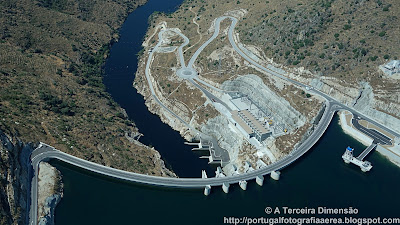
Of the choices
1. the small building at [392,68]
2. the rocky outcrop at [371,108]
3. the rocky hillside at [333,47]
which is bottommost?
the rocky outcrop at [371,108]

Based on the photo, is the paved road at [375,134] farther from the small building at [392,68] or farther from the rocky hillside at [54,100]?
the rocky hillside at [54,100]

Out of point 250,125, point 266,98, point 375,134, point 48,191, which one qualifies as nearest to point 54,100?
point 48,191

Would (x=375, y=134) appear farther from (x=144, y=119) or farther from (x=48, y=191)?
(x=48, y=191)

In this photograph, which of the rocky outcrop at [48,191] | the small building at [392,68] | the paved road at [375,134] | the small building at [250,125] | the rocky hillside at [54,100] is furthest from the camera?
the small building at [392,68]

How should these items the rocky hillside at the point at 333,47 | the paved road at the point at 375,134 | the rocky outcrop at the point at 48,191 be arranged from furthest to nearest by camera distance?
the rocky hillside at the point at 333,47, the paved road at the point at 375,134, the rocky outcrop at the point at 48,191

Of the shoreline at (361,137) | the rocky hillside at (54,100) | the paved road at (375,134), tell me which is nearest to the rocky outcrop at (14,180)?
the rocky hillside at (54,100)

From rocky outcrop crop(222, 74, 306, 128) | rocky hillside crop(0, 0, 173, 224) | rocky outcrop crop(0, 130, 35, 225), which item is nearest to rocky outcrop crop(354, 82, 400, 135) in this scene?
rocky outcrop crop(222, 74, 306, 128)

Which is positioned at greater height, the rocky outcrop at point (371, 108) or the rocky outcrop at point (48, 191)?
the rocky outcrop at point (371, 108)
